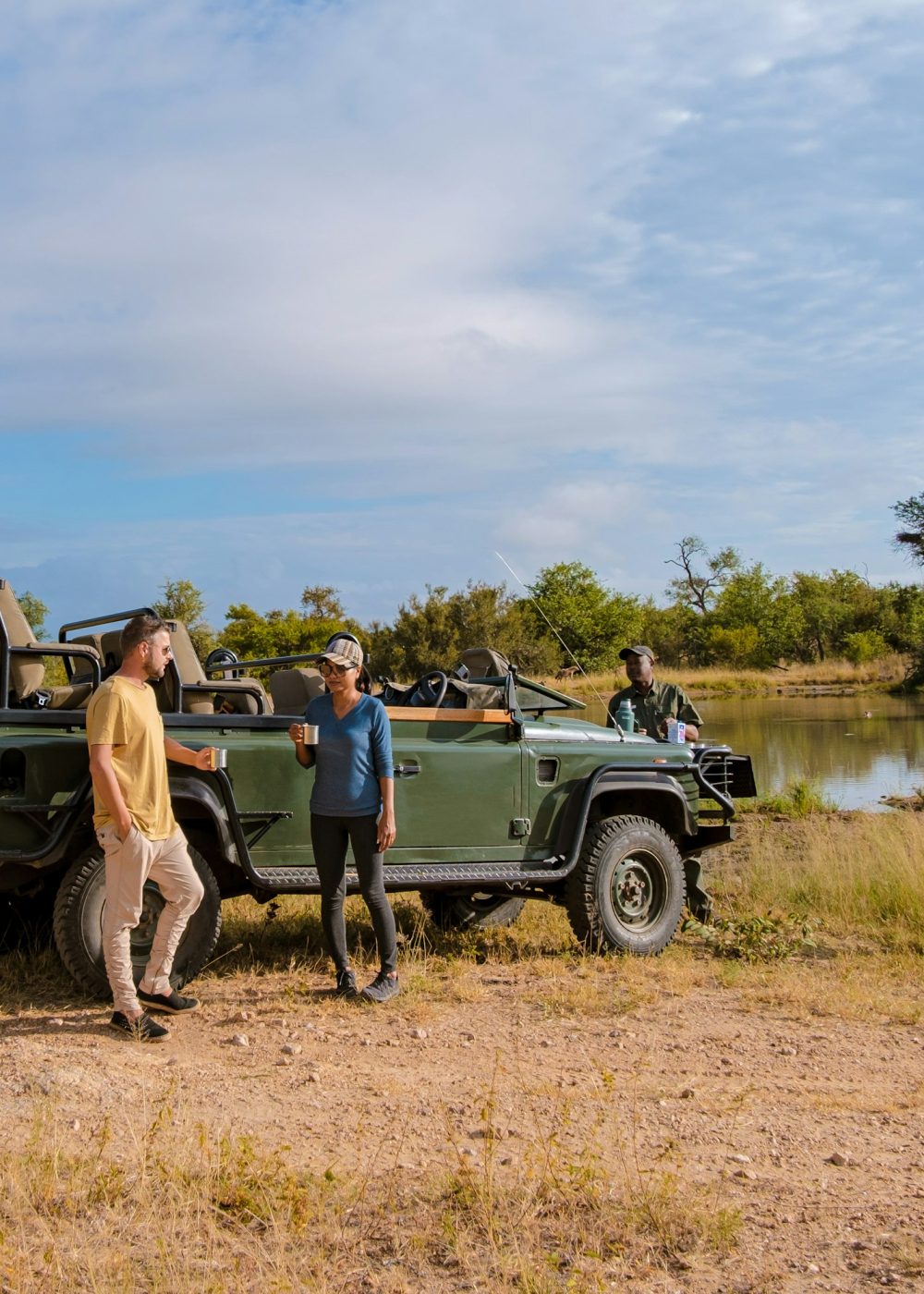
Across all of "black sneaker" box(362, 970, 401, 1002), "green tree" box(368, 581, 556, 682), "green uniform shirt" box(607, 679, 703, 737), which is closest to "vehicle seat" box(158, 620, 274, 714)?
"black sneaker" box(362, 970, 401, 1002)

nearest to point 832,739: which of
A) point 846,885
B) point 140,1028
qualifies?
point 846,885

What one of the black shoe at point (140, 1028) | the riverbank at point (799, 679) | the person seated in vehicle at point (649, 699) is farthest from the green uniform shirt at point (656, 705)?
the riverbank at point (799, 679)

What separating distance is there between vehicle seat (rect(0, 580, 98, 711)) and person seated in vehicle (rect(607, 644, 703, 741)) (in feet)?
12.8

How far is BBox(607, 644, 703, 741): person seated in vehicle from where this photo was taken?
9250 millimetres

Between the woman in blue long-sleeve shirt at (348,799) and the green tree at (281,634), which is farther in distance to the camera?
the green tree at (281,634)

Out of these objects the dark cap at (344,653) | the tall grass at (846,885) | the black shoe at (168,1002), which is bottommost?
the tall grass at (846,885)

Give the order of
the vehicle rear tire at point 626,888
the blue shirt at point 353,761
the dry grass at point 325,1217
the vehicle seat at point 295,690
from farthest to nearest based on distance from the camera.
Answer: the vehicle rear tire at point 626,888 < the vehicle seat at point 295,690 < the blue shirt at point 353,761 < the dry grass at point 325,1217

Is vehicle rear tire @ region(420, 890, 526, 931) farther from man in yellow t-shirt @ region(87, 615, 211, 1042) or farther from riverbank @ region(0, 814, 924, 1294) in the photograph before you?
man in yellow t-shirt @ region(87, 615, 211, 1042)

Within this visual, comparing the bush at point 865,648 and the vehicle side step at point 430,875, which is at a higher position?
the bush at point 865,648

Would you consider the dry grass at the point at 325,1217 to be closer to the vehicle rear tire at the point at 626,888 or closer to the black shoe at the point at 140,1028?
the black shoe at the point at 140,1028

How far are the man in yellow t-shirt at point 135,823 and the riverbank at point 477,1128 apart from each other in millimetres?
259

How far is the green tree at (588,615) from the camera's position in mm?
54344

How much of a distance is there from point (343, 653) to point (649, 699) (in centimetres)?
367

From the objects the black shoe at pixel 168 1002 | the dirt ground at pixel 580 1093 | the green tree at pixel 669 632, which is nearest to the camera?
the dirt ground at pixel 580 1093
